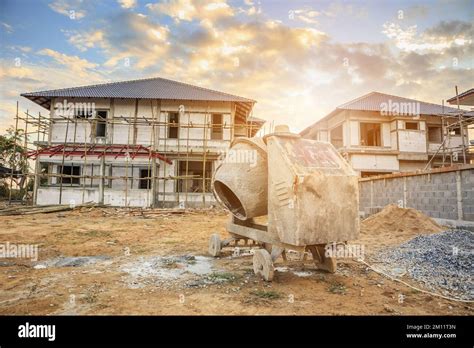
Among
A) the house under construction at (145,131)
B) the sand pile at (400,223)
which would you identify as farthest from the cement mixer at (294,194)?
the house under construction at (145,131)

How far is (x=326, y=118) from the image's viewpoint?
23.5 m

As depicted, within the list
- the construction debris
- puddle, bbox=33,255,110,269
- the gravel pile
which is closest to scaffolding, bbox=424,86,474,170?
the gravel pile

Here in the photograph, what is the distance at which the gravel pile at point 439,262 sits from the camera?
13.8 ft

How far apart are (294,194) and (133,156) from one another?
49.5ft

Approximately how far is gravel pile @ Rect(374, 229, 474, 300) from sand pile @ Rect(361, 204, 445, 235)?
218 centimetres

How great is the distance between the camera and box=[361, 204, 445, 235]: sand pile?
9383 millimetres

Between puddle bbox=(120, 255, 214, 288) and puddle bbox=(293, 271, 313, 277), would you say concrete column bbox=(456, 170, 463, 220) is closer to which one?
puddle bbox=(293, 271, 313, 277)

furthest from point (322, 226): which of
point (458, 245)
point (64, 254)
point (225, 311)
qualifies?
point (64, 254)

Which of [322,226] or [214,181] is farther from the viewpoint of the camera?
[214,181]

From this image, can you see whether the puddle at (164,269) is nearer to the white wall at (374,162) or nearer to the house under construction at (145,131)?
the house under construction at (145,131)

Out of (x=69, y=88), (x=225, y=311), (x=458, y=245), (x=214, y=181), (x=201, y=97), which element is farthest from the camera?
(x=69, y=88)

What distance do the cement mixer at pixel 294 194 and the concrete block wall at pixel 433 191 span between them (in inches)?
254
